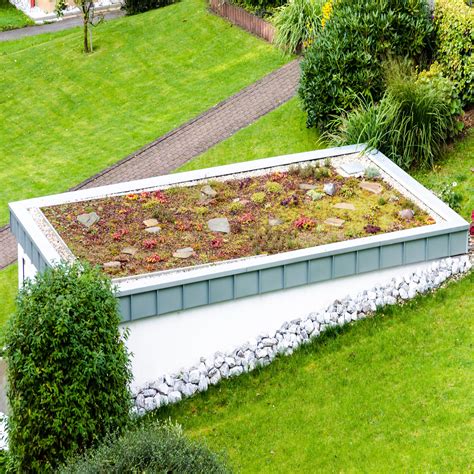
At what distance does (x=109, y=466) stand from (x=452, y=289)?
7.25 m

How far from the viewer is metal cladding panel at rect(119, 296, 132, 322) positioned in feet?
52.6

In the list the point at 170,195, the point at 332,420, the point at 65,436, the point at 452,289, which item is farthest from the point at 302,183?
the point at 65,436

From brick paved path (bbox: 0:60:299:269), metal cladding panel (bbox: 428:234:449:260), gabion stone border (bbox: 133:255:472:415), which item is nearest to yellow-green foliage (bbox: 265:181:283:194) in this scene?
gabion stone border (bbox: 133:255:472:415)

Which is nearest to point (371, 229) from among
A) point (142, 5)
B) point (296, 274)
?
point (296, 274)

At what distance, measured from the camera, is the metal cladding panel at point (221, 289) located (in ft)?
54.3

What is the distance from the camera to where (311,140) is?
78.8ft

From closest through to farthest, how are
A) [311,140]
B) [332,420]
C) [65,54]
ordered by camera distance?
[332,420] → [311,140] → [65,54]

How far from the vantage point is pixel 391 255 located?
17656 mm

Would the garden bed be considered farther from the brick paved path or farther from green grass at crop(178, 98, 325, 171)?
the brick paved path

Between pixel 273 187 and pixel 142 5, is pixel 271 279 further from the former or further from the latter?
pixel 142 5

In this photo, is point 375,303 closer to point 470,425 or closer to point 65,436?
point 470,425

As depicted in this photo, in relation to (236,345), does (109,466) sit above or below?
above

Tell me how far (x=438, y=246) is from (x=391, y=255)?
2.75 feet

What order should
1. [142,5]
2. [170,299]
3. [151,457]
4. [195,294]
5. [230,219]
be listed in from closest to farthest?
[151,457] < [170,299] < [195,294] < [230,219] < [142,5]
